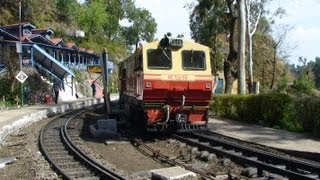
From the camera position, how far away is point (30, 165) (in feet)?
40.7

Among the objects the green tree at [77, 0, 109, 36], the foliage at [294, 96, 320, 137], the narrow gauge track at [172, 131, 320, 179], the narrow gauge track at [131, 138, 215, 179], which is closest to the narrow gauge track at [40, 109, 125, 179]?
the narrow gauge track at [131, 138, 215, 179]

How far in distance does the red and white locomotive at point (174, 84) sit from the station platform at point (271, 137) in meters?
1.59

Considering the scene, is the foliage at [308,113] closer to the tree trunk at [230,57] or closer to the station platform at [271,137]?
the station platform at [271,137]

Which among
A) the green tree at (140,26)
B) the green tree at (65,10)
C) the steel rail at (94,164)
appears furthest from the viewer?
the green tree at (140,26)

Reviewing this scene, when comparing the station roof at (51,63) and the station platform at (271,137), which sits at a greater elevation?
the station roof at (51,63)

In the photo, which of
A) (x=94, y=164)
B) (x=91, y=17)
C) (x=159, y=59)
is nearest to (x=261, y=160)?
(x=94, y=164)

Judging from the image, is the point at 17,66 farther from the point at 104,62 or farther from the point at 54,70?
the point at 104,62

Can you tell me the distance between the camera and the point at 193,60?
16531mm

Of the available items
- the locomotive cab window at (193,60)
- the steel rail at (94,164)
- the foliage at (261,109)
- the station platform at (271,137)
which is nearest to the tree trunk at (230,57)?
the foliage at (261,109)

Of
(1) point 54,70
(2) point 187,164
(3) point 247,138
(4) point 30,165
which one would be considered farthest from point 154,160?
(1) point 54,70

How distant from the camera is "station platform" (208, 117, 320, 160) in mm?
13115

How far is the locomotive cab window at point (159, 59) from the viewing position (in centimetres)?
1611

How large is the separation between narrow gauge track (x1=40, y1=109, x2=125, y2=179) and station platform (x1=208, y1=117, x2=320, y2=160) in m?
5.15

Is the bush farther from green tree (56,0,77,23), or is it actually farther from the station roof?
green tree (56,0,77,23)
